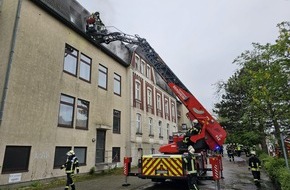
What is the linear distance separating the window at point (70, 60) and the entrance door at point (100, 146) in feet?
15.8

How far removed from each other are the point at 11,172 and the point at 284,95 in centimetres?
1273

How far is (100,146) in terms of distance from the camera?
1585cm

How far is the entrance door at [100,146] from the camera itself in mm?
15526

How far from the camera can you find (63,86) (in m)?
12.9

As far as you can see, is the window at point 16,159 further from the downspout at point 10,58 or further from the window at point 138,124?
the window at point 138,124

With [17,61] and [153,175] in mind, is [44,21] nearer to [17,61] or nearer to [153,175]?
[17,61]

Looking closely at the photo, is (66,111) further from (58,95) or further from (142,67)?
(142,67)

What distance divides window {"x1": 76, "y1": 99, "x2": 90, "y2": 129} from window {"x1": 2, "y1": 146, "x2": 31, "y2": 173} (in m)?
3.82

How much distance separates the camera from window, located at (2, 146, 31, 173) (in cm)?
943

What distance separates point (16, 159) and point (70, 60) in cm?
675

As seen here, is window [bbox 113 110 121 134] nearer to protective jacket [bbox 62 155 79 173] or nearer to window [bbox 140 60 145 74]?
window [bbox 140 60 145 74]

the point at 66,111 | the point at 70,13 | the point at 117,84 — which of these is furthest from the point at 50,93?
the point at 117,84

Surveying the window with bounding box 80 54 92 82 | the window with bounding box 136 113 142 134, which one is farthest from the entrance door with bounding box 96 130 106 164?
the window with bounding box 136 113 142 134

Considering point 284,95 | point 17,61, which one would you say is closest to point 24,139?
point 17,61
